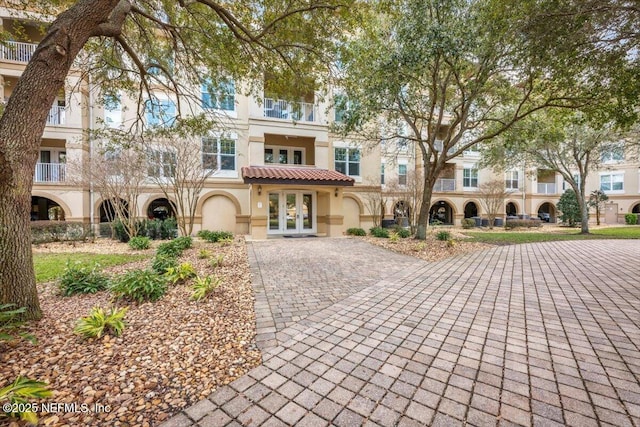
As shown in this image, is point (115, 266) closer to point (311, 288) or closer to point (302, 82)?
point (311, 288)

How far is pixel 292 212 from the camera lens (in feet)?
54.4

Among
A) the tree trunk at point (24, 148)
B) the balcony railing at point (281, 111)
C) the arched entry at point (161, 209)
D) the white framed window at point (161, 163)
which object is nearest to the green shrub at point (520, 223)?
the balcony railing at point (281, 111)

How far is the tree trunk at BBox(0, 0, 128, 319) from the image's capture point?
3.34 meters

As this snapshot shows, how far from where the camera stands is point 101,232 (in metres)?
14.2

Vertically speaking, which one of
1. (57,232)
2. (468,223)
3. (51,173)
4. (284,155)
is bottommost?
(468,223)

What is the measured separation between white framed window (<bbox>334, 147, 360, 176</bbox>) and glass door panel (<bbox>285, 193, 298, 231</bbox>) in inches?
156

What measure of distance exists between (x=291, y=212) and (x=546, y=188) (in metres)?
27.6

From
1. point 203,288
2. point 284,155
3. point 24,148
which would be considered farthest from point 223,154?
point 24,148

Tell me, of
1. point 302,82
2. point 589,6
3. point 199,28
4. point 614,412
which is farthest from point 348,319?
point 199,28

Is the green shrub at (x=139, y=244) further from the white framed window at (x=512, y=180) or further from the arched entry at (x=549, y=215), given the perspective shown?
the arched entry at (x=549, y=215)

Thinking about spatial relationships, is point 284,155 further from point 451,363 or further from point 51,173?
point 451,363

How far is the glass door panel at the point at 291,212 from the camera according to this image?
16453 millimetres

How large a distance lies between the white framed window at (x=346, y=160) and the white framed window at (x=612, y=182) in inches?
1165

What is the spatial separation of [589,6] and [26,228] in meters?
10.9
